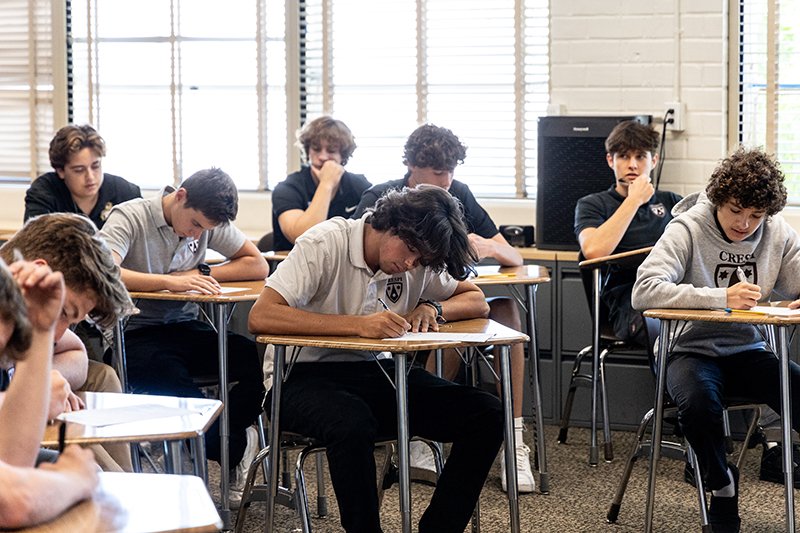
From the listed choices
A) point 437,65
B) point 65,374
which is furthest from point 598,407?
point 65,374

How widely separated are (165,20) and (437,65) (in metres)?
1.42

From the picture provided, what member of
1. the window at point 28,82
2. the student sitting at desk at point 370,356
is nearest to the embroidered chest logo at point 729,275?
the student sitting at desk at point 370,356

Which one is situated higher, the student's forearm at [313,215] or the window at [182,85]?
the window at [182,85]

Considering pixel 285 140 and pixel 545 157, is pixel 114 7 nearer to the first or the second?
pixel 285 140

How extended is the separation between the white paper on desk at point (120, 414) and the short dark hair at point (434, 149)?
2193 mm

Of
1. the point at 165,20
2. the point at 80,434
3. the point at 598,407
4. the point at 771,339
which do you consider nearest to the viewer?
the point at 80,434

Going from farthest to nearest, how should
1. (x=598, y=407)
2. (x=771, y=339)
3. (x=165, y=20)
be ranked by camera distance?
(x=165, y=20), (x=598, y=407), (x=771, y=339)

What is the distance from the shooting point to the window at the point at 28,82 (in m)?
6.01

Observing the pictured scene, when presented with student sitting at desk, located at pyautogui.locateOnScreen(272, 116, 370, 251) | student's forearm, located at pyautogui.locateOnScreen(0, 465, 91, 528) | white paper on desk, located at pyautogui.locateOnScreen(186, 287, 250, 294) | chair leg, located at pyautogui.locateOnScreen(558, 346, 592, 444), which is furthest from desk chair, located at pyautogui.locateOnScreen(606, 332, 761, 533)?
student's forearm, located at pyautogui.locateOnScreen(0, 465, 91, 528)

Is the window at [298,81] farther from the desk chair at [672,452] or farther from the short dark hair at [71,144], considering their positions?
the desk chair at [672,452]

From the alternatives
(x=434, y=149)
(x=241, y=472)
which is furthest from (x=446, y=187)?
(x=241, y=472)

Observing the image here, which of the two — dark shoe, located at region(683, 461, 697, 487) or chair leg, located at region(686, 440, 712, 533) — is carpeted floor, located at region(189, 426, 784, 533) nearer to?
dark shoe, located at region(683, 461, 697, 487)

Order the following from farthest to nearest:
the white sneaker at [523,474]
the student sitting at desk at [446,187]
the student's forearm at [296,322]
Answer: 1. the student sitting at desk at [446,187]
2. the white sneaker at [523,474]
3. the student's forearm at [296,322]

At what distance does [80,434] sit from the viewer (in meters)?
2.07
